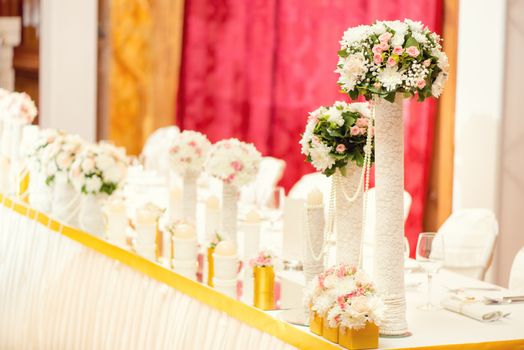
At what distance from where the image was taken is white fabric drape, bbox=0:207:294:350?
2.63m

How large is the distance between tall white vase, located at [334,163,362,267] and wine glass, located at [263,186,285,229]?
1.40 m

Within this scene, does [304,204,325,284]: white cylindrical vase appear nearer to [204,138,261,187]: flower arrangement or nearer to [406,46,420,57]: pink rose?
[406,46,420,57]: pink rose

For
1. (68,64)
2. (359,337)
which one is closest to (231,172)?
(359,337)

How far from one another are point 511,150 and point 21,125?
249cm

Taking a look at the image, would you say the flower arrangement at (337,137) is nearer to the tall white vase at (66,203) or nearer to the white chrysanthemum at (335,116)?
the white chrysanthemum at (335,116)

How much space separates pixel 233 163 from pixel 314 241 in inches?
30.5

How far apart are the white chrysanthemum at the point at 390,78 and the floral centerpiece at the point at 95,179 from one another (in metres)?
1.63

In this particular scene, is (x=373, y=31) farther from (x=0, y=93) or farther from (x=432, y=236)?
(x=0, y=93)

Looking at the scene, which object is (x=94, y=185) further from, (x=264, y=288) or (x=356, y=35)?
(x=356, y=35)

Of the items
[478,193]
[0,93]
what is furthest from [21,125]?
[478,193]

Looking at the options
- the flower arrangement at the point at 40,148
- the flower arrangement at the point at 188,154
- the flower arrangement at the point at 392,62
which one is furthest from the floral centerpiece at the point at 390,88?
the flower arrangement at the point at 40,148

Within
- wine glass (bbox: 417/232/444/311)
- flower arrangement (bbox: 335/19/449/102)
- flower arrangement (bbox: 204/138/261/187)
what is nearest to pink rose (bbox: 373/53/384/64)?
flower arrangement (bbox: 335/19/449/102)

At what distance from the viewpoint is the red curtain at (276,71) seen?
552cm

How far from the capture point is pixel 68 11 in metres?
7.16
